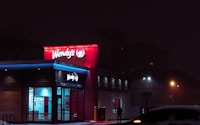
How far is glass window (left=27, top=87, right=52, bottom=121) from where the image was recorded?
4334cm

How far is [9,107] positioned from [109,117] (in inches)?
577

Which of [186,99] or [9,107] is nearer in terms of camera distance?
[9,107]

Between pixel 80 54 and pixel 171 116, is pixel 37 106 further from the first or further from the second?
pixel 171 116

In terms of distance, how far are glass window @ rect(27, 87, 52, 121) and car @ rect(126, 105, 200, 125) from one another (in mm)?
31050

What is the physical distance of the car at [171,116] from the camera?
1210cm

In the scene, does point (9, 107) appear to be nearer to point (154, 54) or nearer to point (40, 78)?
point (40, 78)

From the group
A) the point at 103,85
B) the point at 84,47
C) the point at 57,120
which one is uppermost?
the point at 84,47

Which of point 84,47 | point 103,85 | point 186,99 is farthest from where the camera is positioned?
point 186,99

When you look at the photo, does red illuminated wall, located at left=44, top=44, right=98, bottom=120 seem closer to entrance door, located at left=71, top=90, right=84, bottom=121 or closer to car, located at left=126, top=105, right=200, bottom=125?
entrance door, located at left=71, top=90, right=84, bottom=121

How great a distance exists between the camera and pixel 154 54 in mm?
103375

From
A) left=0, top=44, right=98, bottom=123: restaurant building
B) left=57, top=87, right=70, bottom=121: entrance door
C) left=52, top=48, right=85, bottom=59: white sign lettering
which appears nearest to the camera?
left=0, top=44, right=98, bottom=123: restaurant building

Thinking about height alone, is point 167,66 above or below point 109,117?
above

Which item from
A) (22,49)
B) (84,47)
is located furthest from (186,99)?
(84,47)

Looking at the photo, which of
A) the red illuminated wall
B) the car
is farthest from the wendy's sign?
the car
